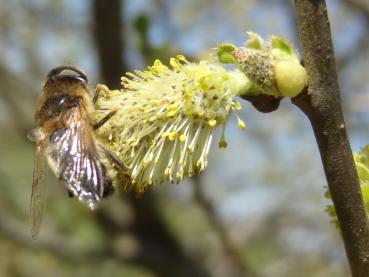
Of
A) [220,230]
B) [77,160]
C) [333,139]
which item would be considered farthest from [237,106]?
[220,230]

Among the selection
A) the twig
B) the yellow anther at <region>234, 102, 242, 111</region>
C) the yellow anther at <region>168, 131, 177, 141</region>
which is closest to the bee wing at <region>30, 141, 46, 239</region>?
the yellow anther at <region>168, 131, 177, 141</region>

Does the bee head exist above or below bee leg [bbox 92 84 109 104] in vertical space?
above

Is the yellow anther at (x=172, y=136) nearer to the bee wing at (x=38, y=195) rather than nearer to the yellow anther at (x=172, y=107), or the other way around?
the yellow anther at (x=172, y=107)

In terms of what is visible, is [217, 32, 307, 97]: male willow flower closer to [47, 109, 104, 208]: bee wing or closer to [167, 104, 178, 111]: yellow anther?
[167, 104, 178, 111]: yellow anther

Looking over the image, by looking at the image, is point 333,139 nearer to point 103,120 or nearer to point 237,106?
point 237,106

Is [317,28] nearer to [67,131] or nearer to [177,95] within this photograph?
[177,95]

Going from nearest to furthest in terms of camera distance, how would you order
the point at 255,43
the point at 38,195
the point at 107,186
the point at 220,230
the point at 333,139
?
the point at 333,139
the point at 255,43
the point at 107,186
the point at 38,195
the point at 220,230

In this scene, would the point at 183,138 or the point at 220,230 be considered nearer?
the point at 183,138
